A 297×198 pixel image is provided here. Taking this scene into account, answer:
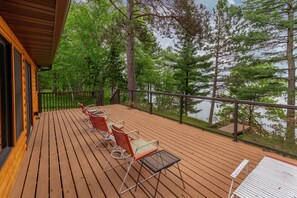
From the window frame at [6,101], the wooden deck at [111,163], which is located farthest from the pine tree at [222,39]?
the window frame at [6,101]

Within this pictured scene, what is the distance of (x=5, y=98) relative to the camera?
92.3 inches

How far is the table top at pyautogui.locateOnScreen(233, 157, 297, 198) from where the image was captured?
1562 millimetres

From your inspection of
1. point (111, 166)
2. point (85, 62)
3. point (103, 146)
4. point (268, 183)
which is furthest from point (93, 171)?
point (85, 62)

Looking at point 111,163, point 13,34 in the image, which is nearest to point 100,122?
point 111,163

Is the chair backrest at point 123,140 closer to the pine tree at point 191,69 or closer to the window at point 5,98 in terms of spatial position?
the window at point 5,98

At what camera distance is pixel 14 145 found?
2.45 meters

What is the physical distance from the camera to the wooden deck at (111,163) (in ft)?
7.20

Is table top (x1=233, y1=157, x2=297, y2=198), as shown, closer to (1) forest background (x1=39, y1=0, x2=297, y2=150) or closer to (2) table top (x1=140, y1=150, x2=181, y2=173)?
(2) table top (x1=140, y1=150, x2=181, y2=173)

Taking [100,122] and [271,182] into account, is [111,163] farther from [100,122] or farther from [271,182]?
[271,182]

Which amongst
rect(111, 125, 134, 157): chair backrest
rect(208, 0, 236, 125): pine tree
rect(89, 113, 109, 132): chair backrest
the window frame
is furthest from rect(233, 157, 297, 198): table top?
rect(208, 0, 236, 125): pine tree

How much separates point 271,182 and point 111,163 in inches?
87.0

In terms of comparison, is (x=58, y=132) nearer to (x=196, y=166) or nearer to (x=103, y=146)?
(x=103, y=146)

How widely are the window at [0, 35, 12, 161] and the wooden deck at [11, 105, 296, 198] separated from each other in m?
0.60

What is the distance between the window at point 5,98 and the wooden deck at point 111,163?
604mm
